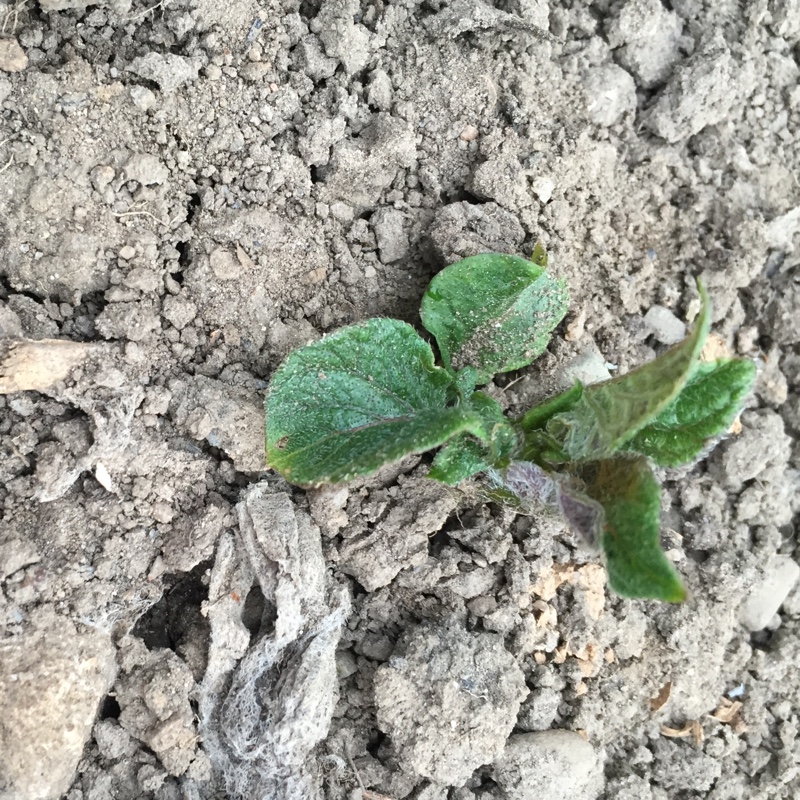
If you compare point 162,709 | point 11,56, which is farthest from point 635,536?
point 11,56

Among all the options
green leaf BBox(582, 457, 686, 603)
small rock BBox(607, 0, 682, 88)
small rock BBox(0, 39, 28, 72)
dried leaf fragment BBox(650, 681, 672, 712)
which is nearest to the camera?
green leaf BBox(582, 457, 686, 603)

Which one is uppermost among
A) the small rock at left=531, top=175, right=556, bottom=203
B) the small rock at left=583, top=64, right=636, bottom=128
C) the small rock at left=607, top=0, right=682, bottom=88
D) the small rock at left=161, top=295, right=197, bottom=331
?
the small rock at left=607, top=0, right=682, bottom=88

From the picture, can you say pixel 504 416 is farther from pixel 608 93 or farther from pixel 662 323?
pixel 608 93

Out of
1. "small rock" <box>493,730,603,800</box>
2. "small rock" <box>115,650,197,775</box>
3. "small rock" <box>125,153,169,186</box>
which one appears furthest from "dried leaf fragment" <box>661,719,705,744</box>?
"small rock" <box>125,153,169,186</box>

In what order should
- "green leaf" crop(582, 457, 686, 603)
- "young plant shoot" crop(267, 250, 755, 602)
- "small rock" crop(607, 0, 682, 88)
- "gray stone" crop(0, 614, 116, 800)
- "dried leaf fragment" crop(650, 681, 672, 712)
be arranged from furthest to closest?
"small rock" crop(607, 0, 682, 88) → "dried leaf fragment" crop(650, 681, 672, 712) → "gray stone" crop(0, 614, 116, 800) → "young plant shoot" crop(267, 250, 755, 602) → "green leaf" crop(582, 457, 686, 603)

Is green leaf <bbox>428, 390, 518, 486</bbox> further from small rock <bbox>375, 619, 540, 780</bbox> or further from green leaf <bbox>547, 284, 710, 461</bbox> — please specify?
small rock <bbox>375, 619, 540, 780</bbox>

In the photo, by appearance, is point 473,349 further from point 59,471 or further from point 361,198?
point 59,471
